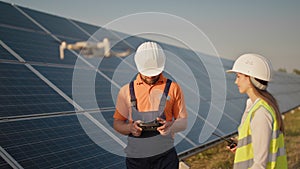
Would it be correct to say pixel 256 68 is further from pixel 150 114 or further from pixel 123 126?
pixel 123 126

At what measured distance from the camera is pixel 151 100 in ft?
11.6

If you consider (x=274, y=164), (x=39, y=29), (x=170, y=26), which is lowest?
(x=274, y=164)

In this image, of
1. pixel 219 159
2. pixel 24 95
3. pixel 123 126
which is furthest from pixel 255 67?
pixel 219 159

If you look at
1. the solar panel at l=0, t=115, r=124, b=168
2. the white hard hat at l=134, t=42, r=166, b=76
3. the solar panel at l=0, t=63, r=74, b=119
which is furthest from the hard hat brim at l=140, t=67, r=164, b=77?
the solar panel at l=0, t=63, r=74, b=119

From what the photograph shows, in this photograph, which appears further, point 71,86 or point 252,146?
point 71,86

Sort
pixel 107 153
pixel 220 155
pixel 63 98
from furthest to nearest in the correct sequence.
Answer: pixel 220 155 → pixel 63 98 → pixel 107 153

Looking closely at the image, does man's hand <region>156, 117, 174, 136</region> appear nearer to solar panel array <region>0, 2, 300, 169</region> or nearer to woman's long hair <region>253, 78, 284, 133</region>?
solar panel array <region>0, 2, 300, 169</region>

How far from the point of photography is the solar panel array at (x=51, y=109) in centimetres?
460

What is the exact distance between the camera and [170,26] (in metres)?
3.10

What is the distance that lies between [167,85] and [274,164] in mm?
1371

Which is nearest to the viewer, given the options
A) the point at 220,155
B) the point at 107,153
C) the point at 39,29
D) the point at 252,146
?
the point at 252,146

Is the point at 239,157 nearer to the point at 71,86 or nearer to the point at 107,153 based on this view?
the point at 107,153

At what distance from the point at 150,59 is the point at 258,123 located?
1237 mm

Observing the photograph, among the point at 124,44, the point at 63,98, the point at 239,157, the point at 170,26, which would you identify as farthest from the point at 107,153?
the point at 124,44
